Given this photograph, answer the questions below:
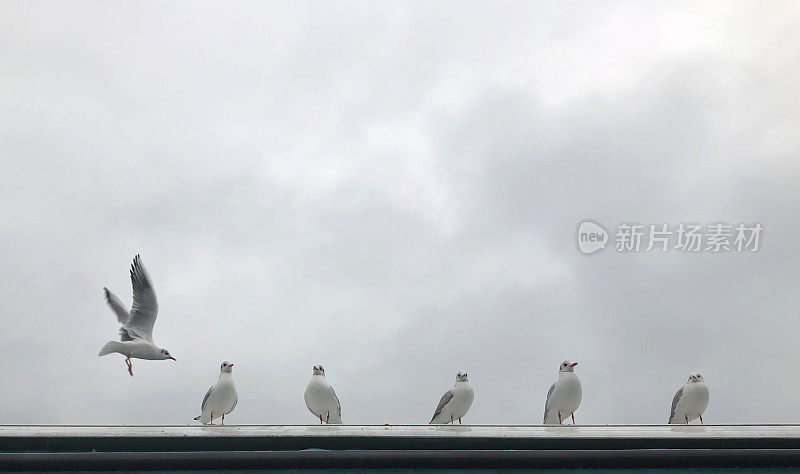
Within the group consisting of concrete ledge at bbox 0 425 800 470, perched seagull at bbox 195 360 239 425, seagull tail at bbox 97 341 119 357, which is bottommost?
concrete ledge at bbox 0 425 800 470

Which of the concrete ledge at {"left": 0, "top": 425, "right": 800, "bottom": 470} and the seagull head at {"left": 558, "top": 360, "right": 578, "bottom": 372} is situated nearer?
the concrete ledge at {"left": 0, "top": 425, "right": 800, "bottom": 470}

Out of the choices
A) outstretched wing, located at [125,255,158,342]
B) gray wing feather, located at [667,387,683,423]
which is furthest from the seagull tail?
gray wing feather, located at [667,387,683,423]

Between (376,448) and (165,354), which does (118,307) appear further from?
(376,448)

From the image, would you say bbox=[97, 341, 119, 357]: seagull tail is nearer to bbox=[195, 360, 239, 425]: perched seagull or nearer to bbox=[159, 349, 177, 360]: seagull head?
bbox=[159, 349, 177, 360]: seagull head

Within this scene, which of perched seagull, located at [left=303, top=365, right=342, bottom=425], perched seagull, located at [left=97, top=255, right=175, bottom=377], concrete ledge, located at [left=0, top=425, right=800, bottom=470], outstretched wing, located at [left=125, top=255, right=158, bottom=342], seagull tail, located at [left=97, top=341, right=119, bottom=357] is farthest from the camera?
outstretched wing, located at [left=125, top=255, right=158, bottom=342]

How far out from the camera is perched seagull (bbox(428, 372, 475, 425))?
1281 cm

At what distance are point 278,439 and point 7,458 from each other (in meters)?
2.02

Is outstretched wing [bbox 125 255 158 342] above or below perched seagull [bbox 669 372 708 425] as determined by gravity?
above

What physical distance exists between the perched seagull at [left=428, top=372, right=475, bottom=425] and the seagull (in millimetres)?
1317

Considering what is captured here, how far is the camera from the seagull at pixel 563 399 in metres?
12.5

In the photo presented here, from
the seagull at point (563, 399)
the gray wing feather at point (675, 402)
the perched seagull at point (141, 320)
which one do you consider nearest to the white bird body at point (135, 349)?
the perched seagull at point (141, 320)

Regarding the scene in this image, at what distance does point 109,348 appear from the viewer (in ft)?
49.7

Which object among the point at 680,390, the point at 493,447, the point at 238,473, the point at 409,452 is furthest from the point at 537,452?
the point at 680,390

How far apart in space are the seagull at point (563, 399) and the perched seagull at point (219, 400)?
533 cm
